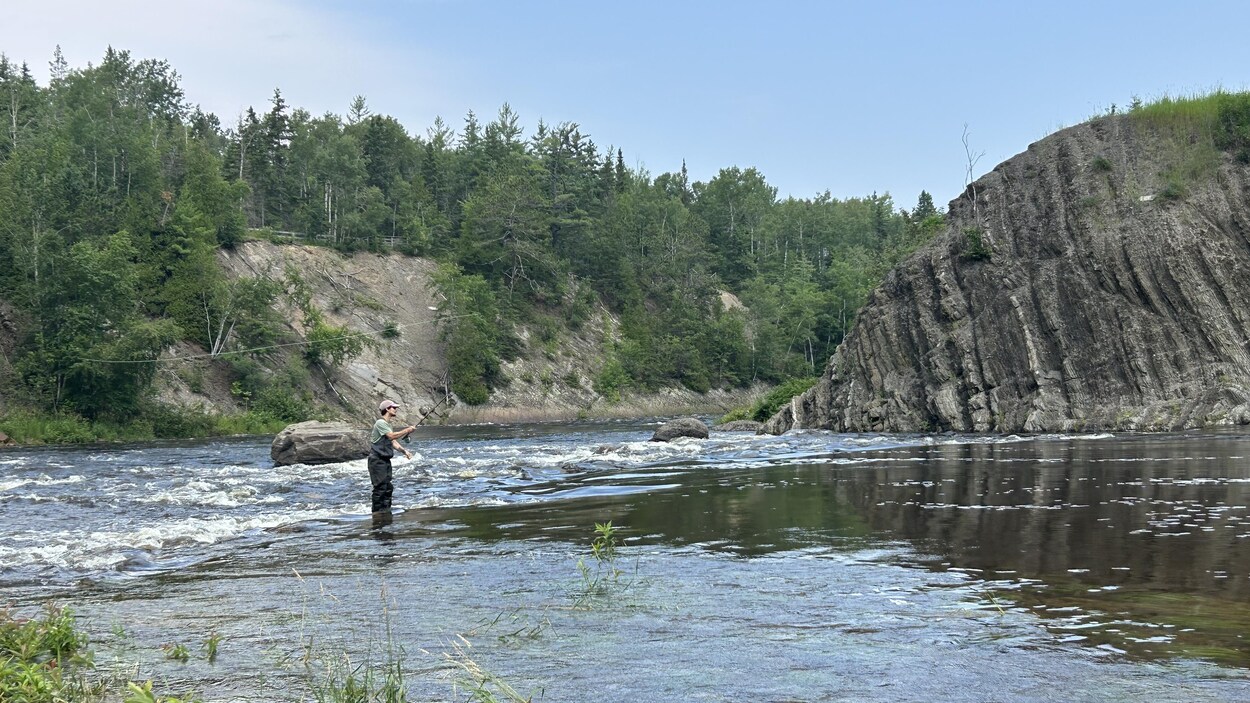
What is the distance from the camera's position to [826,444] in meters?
35.8

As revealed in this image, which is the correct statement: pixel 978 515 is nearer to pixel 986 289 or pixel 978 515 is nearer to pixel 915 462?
pixel 915 462

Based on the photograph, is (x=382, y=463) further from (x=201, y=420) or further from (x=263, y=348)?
(x=201, y=420)

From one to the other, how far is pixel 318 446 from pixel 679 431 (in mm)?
15828

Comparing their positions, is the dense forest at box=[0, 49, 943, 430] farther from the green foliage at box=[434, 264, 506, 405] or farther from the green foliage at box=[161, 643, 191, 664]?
the green foliage at box=[161, 643, 191, 664]

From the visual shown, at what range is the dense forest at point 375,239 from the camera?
54.8 metres

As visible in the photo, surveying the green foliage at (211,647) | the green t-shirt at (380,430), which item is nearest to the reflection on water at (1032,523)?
the green t-shirt at (380,430)

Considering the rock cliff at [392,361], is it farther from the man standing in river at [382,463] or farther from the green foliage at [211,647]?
the green foliage at [211,647]

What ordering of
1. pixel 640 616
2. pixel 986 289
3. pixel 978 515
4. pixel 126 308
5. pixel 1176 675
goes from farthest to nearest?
pixel 126 308 → pixel 986 289 → pixel 978 515 → pixel 640 616 → pixel 1176 675

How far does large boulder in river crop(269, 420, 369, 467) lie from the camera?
1137 inches

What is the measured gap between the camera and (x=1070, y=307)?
42562 mm

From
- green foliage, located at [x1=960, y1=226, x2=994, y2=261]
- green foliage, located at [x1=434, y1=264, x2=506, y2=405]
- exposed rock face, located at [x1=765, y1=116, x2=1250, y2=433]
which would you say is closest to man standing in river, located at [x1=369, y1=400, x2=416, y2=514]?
exposed rock face, located at [x1=765, y1=116, x2=1250, y2=433]

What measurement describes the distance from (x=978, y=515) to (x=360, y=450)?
2017 centimetres

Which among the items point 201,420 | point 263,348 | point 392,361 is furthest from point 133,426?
point 392,361

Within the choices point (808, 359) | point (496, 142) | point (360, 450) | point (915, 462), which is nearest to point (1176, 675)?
point (915, 462)
